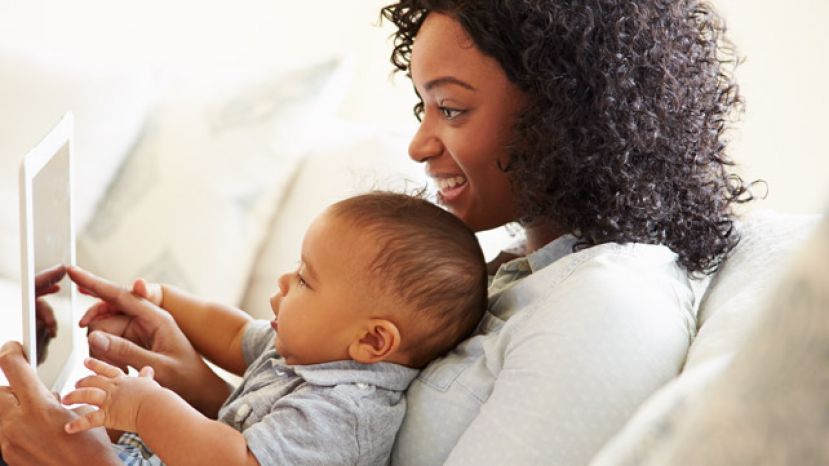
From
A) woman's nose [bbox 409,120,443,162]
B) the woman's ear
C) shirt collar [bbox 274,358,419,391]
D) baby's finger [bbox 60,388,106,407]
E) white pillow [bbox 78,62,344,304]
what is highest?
woman's nose [bbox 409,120,443,162]

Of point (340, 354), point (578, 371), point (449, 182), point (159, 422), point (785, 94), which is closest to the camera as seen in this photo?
point (578, 371)

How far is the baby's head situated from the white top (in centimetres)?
4

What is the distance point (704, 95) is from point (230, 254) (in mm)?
1134

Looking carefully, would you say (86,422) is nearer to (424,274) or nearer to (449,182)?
(424,274)

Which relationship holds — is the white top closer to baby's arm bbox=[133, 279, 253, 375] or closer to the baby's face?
the baby's face

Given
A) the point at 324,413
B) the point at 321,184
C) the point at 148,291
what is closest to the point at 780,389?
the point at 324,413

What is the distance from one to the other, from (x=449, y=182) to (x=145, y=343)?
486mm

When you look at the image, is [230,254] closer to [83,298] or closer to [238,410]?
[83,298]

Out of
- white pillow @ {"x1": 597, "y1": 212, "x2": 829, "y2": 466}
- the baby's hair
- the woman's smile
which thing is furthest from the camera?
the woman's smile

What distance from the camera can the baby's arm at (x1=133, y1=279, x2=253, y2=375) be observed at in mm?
1525

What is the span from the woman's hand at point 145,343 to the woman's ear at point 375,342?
320 mm

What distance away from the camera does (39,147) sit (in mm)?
1237

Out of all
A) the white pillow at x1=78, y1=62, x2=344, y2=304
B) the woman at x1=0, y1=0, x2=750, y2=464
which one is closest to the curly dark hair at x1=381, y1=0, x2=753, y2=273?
the woman at x1=0, y1=0, x2=750, y2=464

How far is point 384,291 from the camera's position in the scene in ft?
4.00
